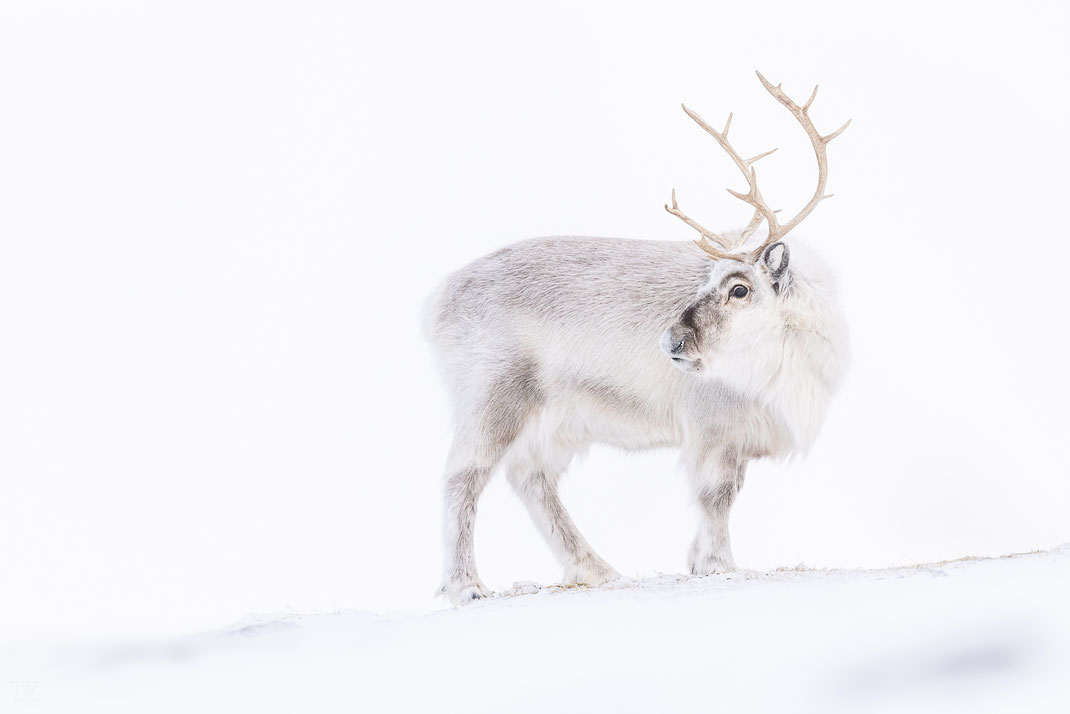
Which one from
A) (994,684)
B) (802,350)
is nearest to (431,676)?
(994,684)

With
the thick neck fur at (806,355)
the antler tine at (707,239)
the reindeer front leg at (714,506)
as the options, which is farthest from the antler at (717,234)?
the reindeer front leg at (714,506)

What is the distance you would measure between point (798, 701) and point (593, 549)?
3523 mm

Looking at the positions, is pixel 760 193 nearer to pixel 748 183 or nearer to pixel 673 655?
pixel 748 183

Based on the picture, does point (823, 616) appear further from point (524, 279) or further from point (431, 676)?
point (524, 279)

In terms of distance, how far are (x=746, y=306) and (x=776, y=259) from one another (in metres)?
0.31

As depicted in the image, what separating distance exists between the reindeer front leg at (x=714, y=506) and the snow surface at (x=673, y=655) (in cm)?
124

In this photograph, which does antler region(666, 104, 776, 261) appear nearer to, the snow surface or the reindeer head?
the reindeer head

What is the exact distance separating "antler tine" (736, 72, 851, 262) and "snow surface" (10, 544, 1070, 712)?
2.05 meters

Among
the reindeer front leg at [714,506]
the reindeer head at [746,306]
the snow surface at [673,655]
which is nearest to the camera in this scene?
the snow surface at [673,655]

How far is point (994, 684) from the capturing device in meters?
5.00

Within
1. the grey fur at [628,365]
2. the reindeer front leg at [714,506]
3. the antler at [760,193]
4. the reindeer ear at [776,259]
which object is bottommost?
the reindeer front leg at [714,506]

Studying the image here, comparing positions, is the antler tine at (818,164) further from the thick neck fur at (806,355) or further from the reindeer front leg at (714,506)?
the reindeer front leg at (714,506)

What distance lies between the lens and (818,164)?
7504 millimetres

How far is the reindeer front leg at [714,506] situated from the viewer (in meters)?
7.66
